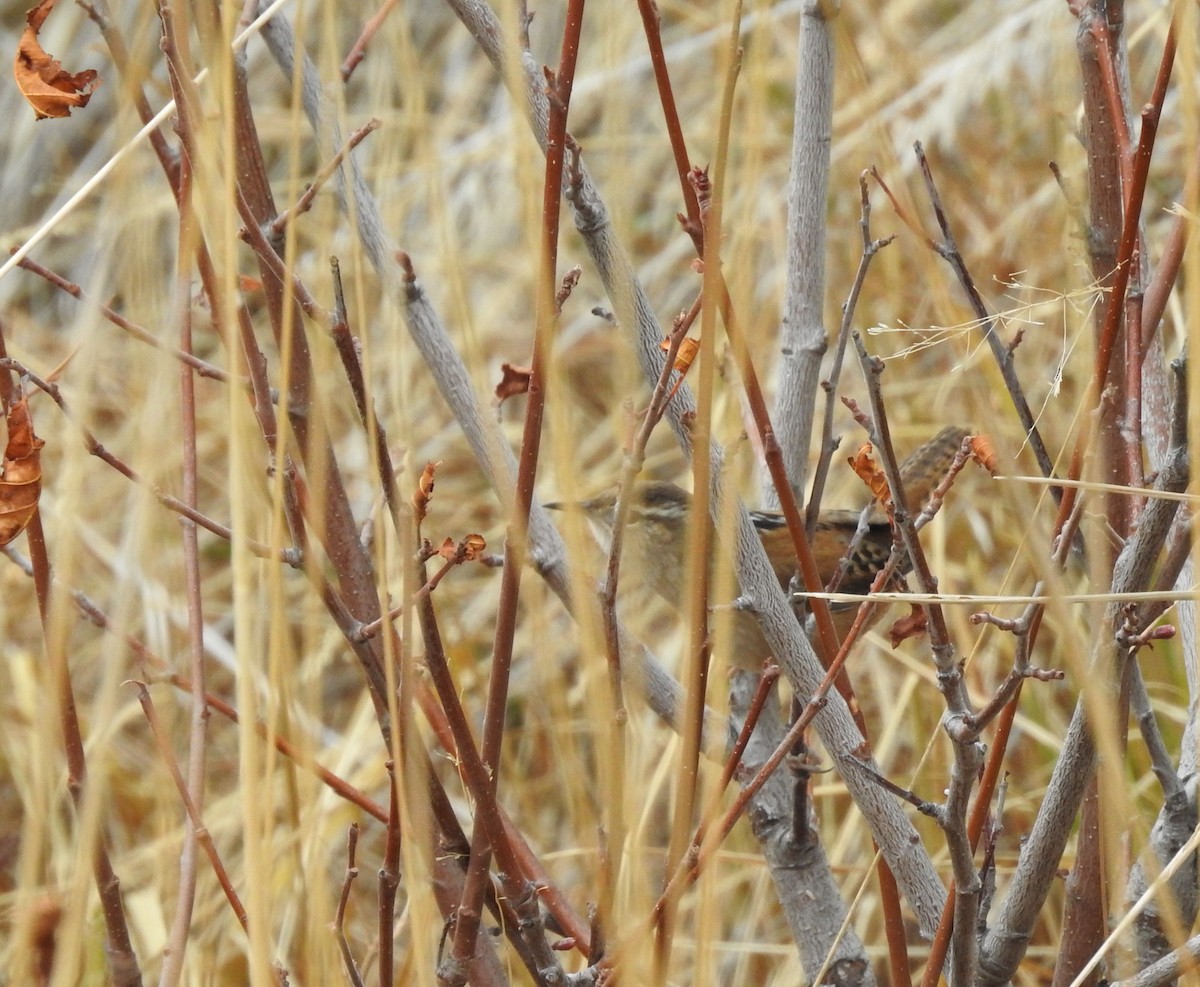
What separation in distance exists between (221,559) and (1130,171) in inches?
161

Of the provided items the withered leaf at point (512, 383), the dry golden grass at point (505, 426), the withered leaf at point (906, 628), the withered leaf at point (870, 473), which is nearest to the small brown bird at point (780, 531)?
the dry golden grass at point (505, 426)

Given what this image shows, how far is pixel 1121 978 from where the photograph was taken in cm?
133

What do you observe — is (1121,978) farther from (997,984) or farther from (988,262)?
(988,262)

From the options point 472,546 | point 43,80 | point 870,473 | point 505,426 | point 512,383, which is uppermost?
point 505,426

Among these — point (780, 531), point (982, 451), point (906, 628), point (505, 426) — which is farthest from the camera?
point (505, 426)

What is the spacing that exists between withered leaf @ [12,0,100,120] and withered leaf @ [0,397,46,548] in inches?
12.0

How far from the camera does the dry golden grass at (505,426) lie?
1.20 metres

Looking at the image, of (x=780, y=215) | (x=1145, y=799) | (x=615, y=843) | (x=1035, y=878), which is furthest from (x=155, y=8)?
(x=780, y=215)

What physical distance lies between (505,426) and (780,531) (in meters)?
2.11

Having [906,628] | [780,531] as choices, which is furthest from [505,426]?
[906,628]

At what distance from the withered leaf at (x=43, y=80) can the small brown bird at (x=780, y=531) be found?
1395 mm

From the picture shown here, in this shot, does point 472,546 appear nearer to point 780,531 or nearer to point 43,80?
point 43,80

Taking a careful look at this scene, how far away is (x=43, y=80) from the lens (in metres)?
1.32

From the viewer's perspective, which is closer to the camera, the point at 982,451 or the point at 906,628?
the point at 982,451
